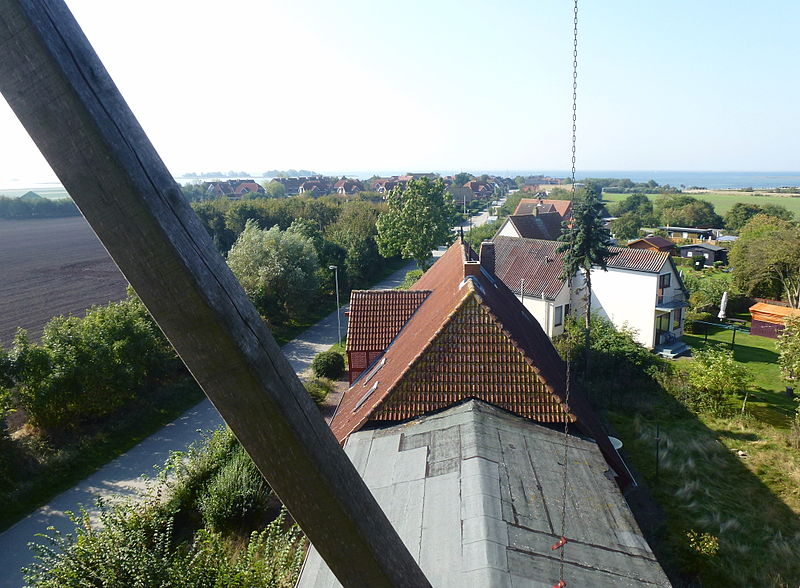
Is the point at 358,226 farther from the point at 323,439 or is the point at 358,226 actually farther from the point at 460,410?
the point at 323,439

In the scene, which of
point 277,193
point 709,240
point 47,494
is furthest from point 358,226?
point 277,193

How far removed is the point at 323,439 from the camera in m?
1.46

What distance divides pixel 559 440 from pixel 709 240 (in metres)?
60.0

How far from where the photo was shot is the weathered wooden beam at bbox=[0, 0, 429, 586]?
1.17 m

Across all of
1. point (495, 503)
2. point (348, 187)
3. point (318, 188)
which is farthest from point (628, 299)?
point (318, 188)

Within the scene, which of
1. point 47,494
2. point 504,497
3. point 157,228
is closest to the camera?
point 157,228

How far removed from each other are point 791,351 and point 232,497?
2016 centimetres

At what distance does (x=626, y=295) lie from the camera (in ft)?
89.6

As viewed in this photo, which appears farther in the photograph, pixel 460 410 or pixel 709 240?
pixel 709 240

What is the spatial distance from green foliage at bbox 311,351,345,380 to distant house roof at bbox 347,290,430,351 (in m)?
7.03

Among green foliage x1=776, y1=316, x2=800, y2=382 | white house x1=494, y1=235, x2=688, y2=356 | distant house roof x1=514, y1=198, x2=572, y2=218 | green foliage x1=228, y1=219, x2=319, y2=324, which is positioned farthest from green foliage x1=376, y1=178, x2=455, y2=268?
green foliage x1=776, y1=316, x2=800, y2=382

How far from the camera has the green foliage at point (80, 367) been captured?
16.3 m

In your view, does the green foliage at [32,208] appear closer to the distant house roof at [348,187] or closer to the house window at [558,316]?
the distant house roof at [348,187]

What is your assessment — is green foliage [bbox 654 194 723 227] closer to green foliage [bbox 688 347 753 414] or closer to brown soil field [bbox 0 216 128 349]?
green foliage [bbox 688 347 753 414]
